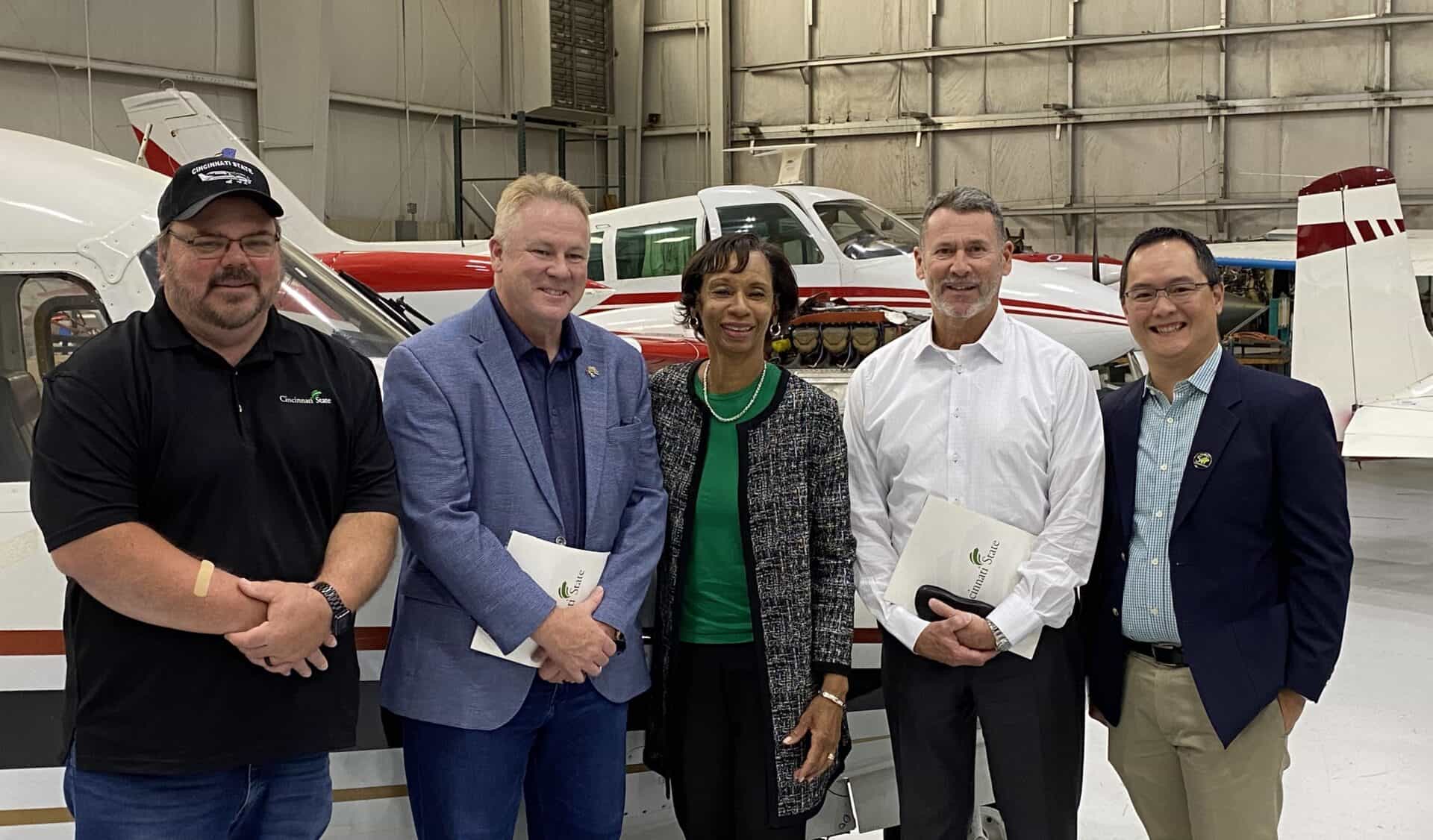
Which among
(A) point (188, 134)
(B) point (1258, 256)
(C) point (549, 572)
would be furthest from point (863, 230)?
(C) point (549, 572)

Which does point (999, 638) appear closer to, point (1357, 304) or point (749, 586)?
point (749, 586)

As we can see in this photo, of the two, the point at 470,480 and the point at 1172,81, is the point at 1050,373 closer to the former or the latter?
the point at 470,480

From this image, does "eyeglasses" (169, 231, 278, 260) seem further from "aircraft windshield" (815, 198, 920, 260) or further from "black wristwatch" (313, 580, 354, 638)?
"aircraft windshield" (815, 198, 920, 260)

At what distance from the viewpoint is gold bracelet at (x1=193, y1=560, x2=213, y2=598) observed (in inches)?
80.4

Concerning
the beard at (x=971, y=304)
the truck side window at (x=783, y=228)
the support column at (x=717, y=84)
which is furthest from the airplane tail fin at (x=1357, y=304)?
the support column at (x=717, y=84)

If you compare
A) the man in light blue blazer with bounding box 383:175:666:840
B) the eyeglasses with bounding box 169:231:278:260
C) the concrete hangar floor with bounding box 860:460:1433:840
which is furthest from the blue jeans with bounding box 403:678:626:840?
the concrete hangar floor with bounding box 860:460:1433:840

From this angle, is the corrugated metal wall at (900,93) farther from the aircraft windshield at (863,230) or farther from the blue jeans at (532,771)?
the blue jeans at (532,771)

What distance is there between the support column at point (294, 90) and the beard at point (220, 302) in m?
15.6

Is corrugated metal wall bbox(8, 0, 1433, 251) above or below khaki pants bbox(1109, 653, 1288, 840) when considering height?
above

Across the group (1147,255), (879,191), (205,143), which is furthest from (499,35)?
(1147,255)

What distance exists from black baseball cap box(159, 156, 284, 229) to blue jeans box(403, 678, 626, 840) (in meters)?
1.11

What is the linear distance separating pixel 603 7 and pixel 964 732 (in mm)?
22082

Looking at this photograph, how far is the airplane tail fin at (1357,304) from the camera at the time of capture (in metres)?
8.91

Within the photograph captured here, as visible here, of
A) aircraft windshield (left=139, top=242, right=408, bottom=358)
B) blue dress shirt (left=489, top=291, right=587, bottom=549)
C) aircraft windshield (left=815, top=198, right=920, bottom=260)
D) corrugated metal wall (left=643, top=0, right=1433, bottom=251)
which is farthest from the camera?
corrugated metal wall (left=643, top=0, right=1433, bottom=251)
